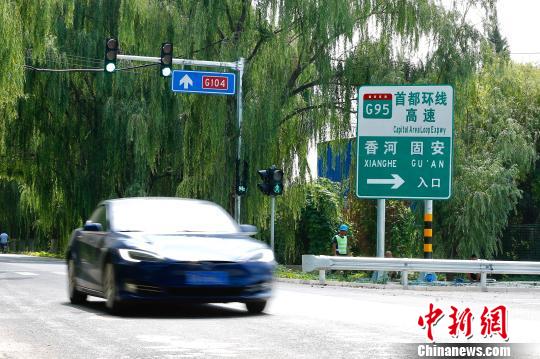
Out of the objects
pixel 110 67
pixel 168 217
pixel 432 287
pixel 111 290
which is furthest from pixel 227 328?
pixel 110 67

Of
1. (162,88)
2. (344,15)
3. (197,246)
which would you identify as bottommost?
(197,246)

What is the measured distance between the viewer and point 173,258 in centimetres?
1286

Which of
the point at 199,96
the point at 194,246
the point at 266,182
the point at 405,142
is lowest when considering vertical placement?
the point at 194,246

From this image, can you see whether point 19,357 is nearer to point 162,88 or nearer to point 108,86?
point 162,88

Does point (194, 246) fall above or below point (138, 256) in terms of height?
above

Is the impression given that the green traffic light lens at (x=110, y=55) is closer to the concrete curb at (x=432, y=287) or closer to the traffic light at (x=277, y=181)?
the traffic light at (x=277, y=181)

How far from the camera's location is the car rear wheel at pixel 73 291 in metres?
15.6

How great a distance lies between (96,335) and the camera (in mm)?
11172

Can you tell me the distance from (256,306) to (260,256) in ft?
2.86

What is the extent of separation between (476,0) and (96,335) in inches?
1006

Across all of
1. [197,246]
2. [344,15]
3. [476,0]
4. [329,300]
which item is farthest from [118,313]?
[476,0]

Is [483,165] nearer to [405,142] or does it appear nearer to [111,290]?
[405,142]

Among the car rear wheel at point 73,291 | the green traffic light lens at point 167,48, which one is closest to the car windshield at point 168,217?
the car rear wheel at point 73,291

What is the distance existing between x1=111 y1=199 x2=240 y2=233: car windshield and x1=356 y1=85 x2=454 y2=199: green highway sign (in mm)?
11455
